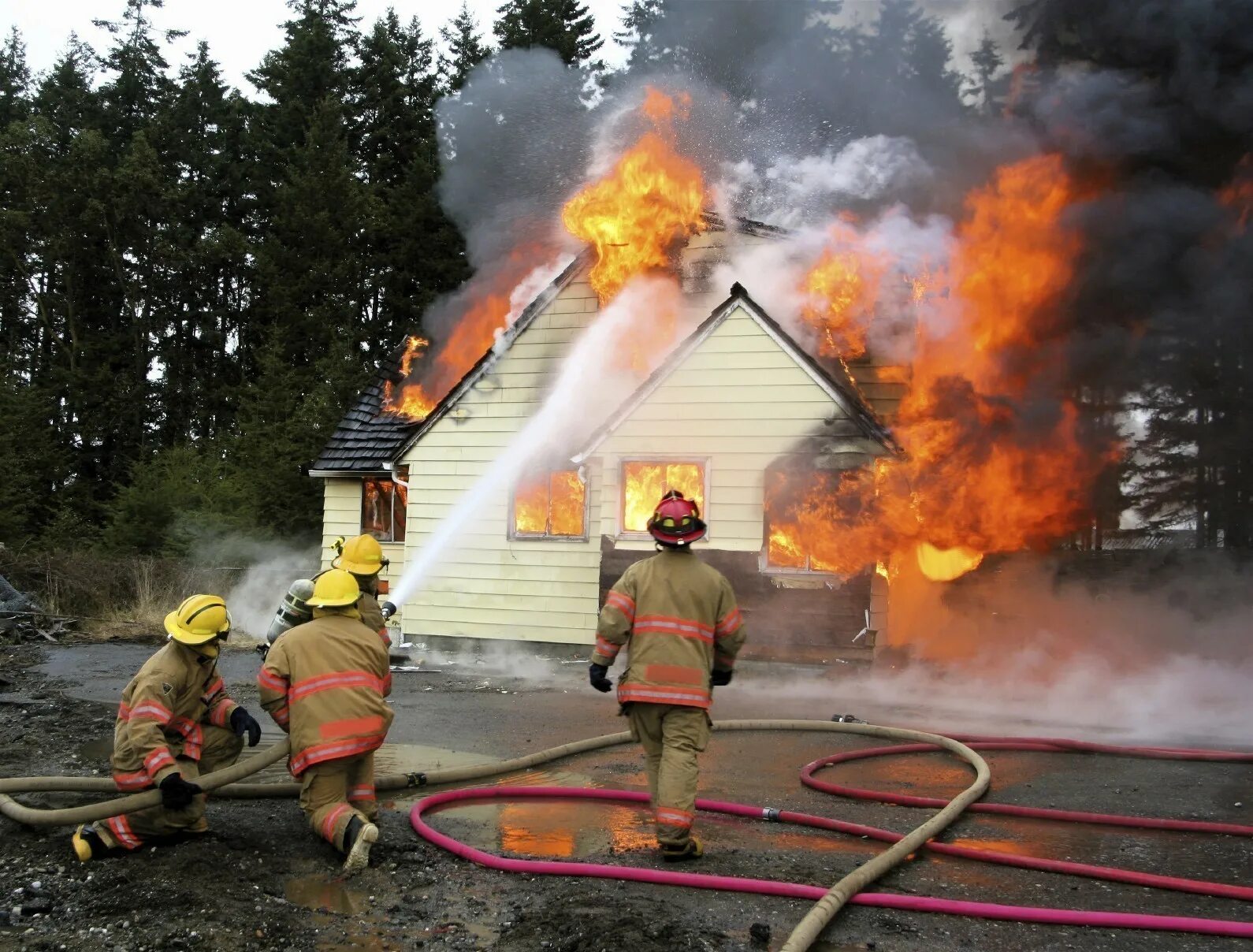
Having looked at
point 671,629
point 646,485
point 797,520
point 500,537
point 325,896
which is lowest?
point 325,896

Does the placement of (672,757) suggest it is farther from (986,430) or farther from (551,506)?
(551,506)

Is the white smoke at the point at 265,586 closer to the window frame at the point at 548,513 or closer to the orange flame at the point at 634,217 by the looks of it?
the window frame at the point at 548,513

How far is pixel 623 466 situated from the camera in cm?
1370

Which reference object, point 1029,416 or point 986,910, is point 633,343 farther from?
point 986,910

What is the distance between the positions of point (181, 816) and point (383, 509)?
1250cm

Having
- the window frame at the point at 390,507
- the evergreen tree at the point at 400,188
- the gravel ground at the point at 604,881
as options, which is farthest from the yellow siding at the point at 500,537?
the evergreen tree at the point at 400,188

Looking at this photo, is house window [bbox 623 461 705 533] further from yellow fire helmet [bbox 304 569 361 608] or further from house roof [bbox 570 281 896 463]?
yellow fire helmet [bbox 304 569 361 608]

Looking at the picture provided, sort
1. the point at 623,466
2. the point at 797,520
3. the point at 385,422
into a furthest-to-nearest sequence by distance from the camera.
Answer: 1. the point at 385,422
2. the point at 623,466
3. the point at 797,520

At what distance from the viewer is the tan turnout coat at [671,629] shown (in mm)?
5582

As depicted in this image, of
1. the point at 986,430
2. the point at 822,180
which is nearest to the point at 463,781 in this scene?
the point at 986,430

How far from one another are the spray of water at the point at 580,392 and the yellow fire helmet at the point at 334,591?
892cm

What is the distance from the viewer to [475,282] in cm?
1844

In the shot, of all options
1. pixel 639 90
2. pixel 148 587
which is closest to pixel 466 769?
pixel 639 90

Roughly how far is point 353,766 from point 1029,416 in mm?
9365
